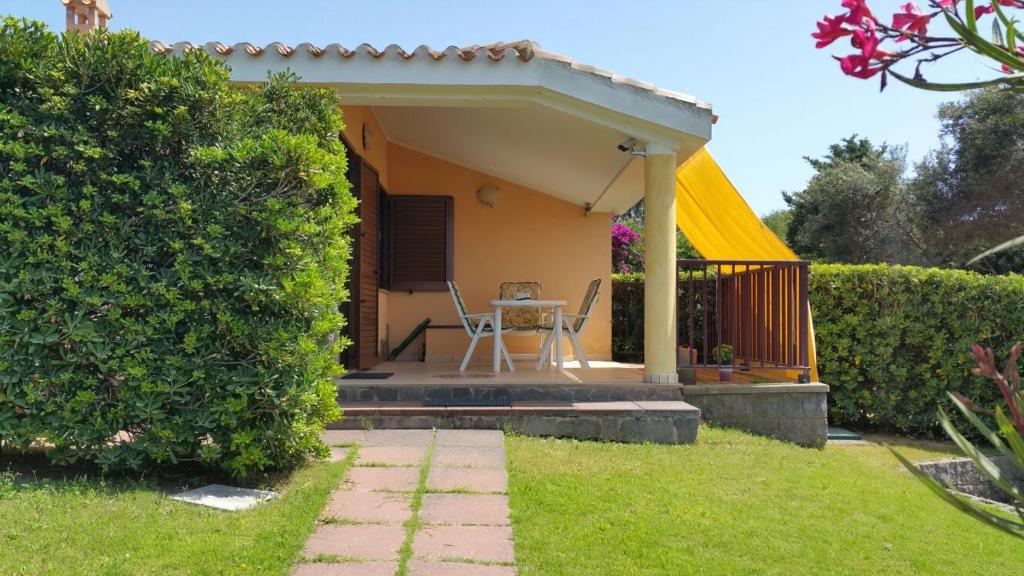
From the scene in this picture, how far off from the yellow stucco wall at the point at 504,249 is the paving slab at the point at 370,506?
17.8 feet

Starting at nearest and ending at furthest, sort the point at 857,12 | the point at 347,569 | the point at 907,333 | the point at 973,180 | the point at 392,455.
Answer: the point at 857,12 → the point at 347,569 → the point at 392,455 → the point at 907,333 → the point at 973,180

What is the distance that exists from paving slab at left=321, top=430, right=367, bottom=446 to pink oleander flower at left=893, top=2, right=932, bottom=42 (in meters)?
4.58

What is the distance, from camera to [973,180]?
56.7ft

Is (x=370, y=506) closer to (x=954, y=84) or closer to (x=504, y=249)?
(x=954, y=84)

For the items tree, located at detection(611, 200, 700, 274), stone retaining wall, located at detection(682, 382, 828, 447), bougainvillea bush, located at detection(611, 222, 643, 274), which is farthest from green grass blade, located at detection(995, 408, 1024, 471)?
bougainvillea bush, located at detection(611, 222, 643, 274)

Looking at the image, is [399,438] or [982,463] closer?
[982,463]

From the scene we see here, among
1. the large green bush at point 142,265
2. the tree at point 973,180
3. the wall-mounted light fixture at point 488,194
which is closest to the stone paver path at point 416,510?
the large green bush at point 142,265

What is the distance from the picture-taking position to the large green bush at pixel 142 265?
399cm

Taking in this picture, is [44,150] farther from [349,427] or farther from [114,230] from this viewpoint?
[349,427]

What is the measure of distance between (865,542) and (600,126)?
12.7 feet

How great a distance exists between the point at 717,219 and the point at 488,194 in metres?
3.12

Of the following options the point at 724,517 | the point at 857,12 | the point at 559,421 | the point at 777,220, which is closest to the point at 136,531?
the point at 724,517

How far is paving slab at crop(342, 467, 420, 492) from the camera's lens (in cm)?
426

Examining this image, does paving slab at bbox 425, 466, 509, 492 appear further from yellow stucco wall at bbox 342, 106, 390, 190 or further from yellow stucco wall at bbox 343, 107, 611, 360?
yellow stucco wall at bbox 343, 107, 611, 360
